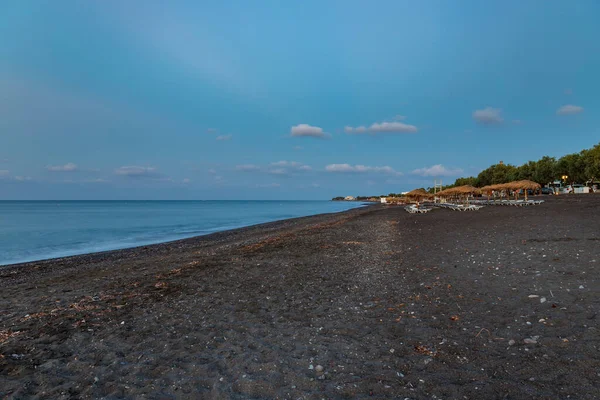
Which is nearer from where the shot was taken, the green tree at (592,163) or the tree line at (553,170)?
the green tree at (592,163)

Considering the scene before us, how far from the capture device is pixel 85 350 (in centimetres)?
583

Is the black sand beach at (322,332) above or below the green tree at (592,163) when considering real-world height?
below

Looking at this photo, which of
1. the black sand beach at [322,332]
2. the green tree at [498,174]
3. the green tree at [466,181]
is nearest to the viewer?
the black sand beach at [322,332]

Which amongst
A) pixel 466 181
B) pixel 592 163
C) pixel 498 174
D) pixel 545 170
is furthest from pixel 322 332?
pixel 466 181

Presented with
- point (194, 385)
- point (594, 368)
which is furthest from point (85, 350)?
point (594, 368)

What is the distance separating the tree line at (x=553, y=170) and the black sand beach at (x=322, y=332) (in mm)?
76210

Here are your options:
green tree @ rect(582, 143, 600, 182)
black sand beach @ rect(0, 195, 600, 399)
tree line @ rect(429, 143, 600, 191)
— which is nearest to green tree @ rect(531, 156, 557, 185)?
tree line @ rect(429, 143, 600, 191)

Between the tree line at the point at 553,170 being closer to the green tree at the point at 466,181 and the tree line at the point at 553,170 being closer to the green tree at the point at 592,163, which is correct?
the green tree at the point at 592,163

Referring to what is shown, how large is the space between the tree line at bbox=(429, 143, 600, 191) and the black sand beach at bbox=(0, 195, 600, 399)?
250ft

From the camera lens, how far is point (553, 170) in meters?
81.5

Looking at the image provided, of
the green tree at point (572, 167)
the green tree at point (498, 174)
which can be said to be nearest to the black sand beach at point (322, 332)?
the green tree at point (572, 167)

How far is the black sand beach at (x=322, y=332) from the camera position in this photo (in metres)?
4.43

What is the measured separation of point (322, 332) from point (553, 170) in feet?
324

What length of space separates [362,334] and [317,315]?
52.4 inches
